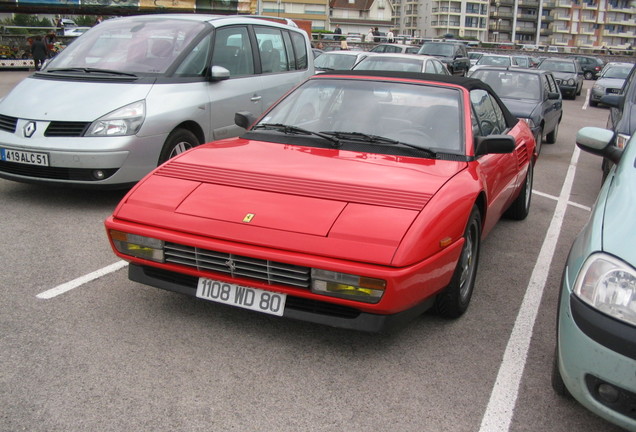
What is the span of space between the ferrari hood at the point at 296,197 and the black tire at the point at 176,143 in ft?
6.55

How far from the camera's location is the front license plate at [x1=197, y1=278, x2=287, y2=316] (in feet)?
10.3

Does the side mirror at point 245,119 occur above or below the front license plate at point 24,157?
above

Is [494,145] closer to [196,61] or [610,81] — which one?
[196,61]

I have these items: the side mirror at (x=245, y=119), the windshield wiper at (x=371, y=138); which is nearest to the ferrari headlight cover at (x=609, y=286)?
the windshield wiper at (x=371, y=138)

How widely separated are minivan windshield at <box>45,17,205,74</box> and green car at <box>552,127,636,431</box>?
480 cm

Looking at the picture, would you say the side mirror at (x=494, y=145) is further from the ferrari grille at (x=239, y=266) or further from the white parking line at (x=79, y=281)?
the white parking line at (x=79, y=281)

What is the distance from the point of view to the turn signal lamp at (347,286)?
2.93 metres

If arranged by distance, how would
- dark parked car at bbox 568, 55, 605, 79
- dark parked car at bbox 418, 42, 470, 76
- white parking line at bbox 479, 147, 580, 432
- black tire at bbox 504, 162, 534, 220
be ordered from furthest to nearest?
dark parked car at bbox 568, 55, 605, 79
dark parked car at bbox 418, 42, 470, 76
black tire at bbox 504, 162, 534, 220
white parking line at bbox 479, 147, 580, 432

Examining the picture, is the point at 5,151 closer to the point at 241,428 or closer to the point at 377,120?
the point at 377,120

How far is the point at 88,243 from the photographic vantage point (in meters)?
4.82

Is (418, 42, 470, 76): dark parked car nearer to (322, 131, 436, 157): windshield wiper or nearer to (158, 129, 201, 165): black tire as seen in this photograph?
(158, 129, 201, 165): black tire

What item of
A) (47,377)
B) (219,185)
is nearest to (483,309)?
(219,185)

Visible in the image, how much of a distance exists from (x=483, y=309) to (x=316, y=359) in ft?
4.41

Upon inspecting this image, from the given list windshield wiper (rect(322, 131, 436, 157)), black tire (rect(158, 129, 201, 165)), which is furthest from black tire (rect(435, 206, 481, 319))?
black tire (rect(158, 129, 201, 165))
